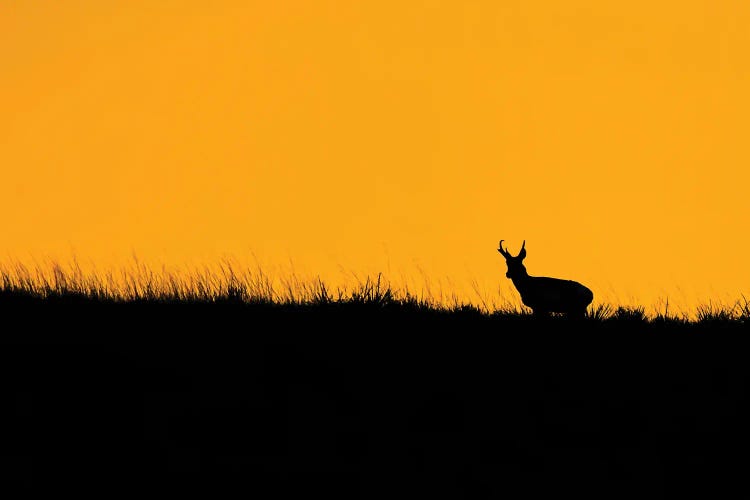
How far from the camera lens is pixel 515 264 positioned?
1819cm

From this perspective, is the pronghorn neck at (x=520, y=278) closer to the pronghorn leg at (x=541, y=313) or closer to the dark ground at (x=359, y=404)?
the pronghorn leg at (x=541, y=313)

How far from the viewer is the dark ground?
10.1 metres

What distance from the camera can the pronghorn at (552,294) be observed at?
16406mm

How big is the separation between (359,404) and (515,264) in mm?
7005

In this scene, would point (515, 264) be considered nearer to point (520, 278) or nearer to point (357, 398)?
point (520, 278)

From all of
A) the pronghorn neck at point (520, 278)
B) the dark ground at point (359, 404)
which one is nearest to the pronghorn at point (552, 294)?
the pronghorn neck at point (520, 278)

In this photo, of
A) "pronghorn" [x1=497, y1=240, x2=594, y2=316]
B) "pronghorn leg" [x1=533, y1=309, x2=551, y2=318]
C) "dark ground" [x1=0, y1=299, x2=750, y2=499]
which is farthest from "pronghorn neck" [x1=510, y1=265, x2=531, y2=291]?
"dark ground" [x1=0, y1=299, x2=750, y2=499]

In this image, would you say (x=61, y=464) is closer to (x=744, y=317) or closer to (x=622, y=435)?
(x=622, y=435)

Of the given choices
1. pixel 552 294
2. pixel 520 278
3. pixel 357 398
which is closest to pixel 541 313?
pixel 552 294

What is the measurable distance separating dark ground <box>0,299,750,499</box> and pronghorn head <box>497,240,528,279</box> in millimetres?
2885

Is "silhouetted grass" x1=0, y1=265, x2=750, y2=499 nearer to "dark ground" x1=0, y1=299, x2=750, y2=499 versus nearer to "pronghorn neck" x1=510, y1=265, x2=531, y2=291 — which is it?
"dark ground" x1=0, y1=299, x2=750, y2=499

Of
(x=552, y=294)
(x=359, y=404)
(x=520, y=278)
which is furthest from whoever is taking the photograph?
(x=520, y=278)

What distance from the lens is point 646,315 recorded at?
53.6 ft

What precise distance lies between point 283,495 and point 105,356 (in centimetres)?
359
